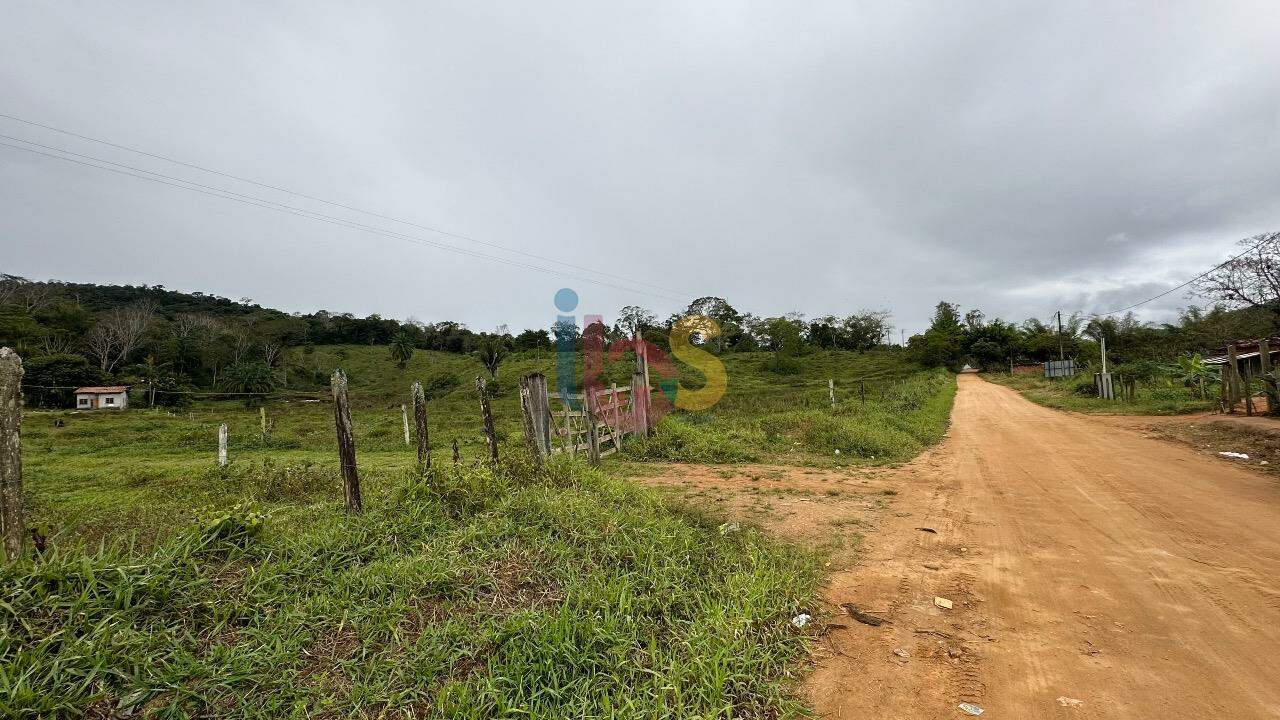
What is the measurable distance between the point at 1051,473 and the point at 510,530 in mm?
8620

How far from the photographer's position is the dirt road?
2.74 metres

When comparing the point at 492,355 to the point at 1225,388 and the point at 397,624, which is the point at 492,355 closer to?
the point at 1225,388

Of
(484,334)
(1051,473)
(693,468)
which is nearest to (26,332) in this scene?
(484,334)

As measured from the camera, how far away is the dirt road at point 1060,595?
2.74 meters

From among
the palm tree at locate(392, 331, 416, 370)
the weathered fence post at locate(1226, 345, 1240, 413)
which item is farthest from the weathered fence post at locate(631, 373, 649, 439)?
the palm tree at locate(392, 331, 416, 370)

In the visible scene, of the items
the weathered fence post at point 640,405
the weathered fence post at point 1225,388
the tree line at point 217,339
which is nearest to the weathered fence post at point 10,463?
the weathered fence post at point 640,405

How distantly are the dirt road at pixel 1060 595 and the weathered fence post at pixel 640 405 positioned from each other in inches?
199

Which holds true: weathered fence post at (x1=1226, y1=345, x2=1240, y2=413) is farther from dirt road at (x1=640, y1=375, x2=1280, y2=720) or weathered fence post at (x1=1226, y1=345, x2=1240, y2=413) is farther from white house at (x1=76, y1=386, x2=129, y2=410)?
white house at (x1=76, y1=386, x2=129, y2=410)

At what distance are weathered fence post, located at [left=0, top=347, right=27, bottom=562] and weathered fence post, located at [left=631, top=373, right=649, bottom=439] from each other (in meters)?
10.1

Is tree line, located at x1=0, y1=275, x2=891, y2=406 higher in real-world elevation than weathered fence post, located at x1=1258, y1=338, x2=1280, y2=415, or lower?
higher

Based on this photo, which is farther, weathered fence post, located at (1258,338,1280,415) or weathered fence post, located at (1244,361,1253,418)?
weathered fence post, located at (1244,361,1253,418)

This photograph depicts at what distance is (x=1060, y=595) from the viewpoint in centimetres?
382

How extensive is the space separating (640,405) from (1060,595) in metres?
9.49

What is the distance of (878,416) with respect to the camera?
536 inches
